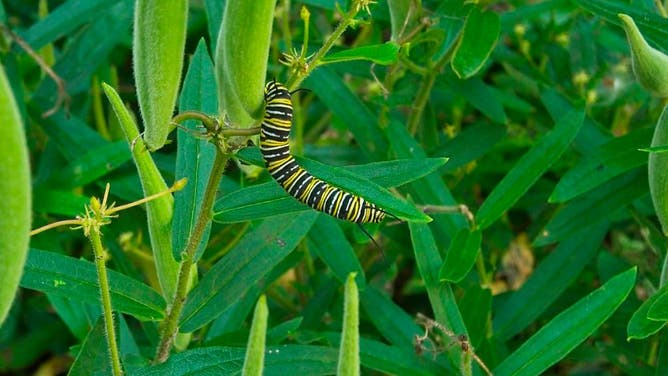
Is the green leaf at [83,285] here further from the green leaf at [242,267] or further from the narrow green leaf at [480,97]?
the narrow green leaf at [480,97]

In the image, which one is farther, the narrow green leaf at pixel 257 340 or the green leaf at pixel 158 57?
the green leaf at pixel 158 57

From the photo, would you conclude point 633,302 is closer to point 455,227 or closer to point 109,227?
point 455,227

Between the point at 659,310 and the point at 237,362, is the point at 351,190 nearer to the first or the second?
the point at 237,362

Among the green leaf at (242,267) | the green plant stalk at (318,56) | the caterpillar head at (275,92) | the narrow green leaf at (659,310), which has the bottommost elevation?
the narrow green leaf at (659,310)

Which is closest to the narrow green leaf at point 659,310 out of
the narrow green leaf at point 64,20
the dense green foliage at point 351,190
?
the dense green foliage at point 351,190

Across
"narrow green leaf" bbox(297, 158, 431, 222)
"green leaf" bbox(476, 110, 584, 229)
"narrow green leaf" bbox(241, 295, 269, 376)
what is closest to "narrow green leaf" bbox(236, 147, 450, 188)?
"narrow green leaf" bbox(297, 158, 431, 222)

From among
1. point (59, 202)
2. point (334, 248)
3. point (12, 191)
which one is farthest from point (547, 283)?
point (12, 191)

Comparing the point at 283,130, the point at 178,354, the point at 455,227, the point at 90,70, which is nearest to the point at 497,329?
the point at 455,227
